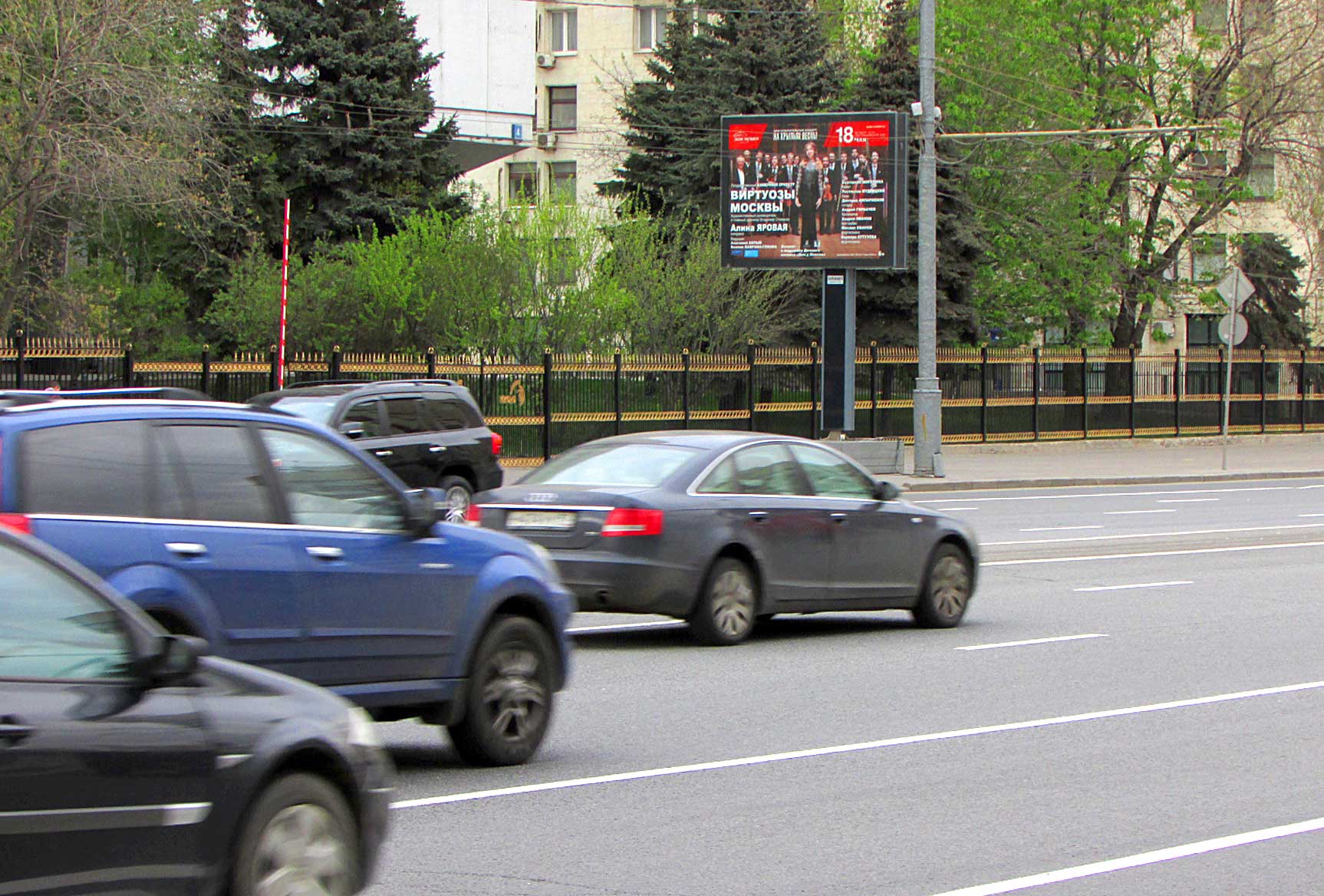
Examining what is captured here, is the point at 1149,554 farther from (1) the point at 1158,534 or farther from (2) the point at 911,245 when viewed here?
(2) the point at 911,245

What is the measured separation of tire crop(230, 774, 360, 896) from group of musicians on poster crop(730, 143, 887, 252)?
30053 mm

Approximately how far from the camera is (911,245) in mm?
45375

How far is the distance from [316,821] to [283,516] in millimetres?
2543

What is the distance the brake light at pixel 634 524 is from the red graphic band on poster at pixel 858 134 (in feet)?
76.7

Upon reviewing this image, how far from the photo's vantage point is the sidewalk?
3281 centimetres

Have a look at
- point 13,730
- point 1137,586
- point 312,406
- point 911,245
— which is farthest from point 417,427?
point 911,245

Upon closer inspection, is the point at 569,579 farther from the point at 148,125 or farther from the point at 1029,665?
the point at 148,125

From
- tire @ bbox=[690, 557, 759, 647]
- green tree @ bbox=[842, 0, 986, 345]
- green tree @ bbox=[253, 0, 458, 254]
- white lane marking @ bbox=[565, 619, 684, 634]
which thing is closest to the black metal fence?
green tree @ bbox=[842, 0, 986, 345]

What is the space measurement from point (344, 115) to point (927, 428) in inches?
748

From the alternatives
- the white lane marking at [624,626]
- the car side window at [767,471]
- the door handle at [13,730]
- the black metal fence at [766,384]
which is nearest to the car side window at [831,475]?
the car side window at [767,471]

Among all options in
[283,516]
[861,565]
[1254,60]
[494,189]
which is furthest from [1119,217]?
[283,516]

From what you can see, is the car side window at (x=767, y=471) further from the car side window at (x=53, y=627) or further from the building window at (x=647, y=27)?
the building window at (x=647, y=27)

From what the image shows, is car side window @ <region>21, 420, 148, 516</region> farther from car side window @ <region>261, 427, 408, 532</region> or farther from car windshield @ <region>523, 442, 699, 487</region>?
car windshield @ <region>523, 442, 699, 487</region>

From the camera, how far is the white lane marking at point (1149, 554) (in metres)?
18.8
